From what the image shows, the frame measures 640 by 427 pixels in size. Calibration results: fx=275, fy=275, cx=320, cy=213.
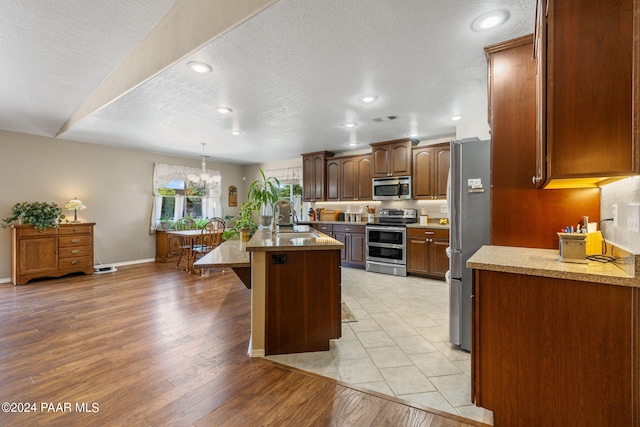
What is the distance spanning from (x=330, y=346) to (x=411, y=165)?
3662mm

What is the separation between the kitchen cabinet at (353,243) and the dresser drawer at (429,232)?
0.95 m

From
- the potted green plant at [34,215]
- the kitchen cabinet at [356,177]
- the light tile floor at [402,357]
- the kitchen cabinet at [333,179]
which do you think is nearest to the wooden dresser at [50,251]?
the potted green plant at [34,215]

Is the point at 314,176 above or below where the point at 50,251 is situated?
above

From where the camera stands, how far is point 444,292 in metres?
3.85

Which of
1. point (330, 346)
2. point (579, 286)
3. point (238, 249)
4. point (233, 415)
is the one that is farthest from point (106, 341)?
point (579, 286)

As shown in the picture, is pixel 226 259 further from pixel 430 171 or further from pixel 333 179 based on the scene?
pixel 333 179

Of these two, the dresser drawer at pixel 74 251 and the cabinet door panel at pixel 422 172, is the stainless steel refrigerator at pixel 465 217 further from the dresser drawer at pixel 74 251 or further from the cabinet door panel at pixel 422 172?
the dresser drawer at pixel 74 251

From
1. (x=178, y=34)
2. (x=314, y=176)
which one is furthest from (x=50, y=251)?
(x=314, y=176)

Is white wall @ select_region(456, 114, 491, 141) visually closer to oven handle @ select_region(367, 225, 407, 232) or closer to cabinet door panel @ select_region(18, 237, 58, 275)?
oven handle @ select_region(367, 225, 407, 232)

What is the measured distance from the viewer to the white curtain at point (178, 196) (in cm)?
622

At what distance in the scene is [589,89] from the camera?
48.7 inches

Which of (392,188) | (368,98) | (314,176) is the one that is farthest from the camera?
(314,176)

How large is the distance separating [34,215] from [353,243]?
17.5ft

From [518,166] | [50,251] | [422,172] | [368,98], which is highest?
[368,98]
